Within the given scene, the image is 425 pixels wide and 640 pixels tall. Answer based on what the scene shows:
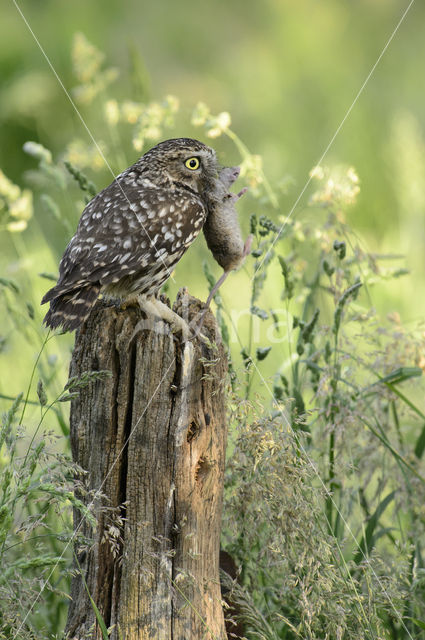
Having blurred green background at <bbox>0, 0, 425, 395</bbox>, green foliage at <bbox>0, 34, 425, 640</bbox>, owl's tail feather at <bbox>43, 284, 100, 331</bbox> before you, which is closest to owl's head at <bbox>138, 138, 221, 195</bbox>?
green foliage at <bbox>0, 34, 425, 640</bbox>

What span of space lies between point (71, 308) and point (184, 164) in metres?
0.95

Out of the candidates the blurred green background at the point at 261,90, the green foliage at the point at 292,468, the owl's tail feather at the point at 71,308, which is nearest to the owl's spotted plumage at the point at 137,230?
the owl's tail feather at the point at 71,308

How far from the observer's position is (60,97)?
7.71m

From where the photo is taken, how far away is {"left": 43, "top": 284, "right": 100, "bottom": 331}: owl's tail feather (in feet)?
8.59

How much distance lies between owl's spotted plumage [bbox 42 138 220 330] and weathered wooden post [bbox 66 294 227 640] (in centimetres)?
22

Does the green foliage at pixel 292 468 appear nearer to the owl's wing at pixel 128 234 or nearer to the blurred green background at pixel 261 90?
the owl's wing at pixel 128 234

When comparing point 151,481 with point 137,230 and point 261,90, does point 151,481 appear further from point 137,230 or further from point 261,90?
point 261,90

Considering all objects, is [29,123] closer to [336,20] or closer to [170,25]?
[170,25]

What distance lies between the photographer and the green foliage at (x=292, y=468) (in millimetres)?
2391

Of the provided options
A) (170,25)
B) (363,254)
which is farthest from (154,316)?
(170,25)

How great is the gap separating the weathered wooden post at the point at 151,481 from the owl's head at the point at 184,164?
89cm

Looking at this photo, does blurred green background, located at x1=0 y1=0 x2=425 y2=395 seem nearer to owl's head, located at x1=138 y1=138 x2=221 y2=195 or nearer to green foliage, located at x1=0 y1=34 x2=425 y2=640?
green foliage, located at x1=0 y1=34 x2=425 y2=640

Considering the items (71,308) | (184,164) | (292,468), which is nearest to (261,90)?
(184,164)

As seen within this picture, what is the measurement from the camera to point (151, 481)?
2.54 m
